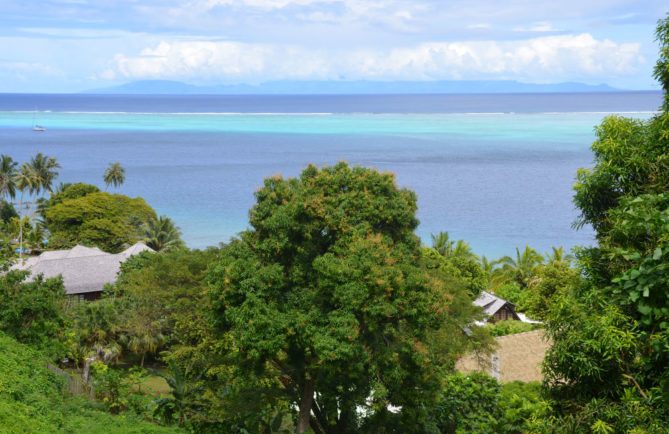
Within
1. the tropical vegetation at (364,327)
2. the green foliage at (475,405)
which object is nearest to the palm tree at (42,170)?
the tropical vegetation at (364,327)

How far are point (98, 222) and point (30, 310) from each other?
116ft

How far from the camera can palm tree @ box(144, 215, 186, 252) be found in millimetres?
46750

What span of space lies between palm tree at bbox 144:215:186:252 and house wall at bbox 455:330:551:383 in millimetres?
28757

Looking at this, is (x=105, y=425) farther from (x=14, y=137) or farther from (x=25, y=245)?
(x=14, y=137)

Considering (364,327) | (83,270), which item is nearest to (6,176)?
Answer: (83,270)

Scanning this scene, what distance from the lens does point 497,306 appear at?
37.2 m

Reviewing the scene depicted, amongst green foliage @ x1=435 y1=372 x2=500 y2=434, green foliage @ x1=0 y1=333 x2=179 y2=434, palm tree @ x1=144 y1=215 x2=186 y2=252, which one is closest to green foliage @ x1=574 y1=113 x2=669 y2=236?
green foliage @ x1=435 y1=372 x2=500 y2=434

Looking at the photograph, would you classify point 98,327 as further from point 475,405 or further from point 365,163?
point 365,163

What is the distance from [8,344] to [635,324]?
Answer: 1443 cm

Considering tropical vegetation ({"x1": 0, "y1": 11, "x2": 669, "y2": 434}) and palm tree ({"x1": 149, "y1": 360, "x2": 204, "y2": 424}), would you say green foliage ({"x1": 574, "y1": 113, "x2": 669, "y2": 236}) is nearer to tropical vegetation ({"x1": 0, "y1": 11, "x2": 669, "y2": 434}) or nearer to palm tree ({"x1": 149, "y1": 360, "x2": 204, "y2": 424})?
Result: tropical vegetation ({"x1": 0, "y1": 11, "x2": 669, "y2": 434})

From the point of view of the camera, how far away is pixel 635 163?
7.24m

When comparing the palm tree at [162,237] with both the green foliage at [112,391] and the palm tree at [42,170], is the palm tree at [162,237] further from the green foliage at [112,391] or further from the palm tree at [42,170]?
the green foliage at [112,391]

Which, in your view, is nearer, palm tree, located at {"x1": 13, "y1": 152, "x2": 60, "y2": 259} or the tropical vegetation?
the tropical vegetation

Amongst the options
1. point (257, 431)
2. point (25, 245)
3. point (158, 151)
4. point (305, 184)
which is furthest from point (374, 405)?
point (158, 151)
